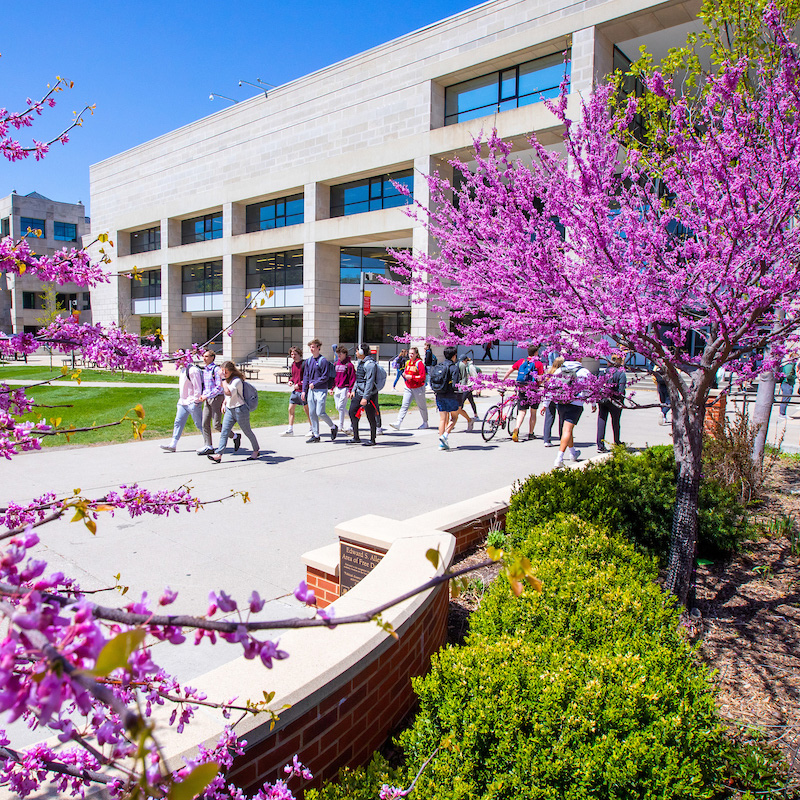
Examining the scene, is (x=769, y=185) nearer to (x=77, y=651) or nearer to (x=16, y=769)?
(x=77, y=651)

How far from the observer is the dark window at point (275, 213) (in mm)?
37656

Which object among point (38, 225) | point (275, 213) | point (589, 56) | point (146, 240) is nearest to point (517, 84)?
point (589, 56)

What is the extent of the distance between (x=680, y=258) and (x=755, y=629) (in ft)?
10.4

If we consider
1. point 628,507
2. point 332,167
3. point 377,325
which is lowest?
point 628,507

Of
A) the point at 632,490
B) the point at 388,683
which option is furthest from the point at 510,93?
the point at 388,683

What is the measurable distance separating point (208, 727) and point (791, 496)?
7.78 metres

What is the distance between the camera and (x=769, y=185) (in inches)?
158

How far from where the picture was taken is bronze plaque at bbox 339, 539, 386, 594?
4348 millimetres

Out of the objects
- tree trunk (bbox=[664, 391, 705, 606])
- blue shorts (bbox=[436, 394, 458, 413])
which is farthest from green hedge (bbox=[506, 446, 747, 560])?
blue shorts (bbox=[436, 394, 458, 413])

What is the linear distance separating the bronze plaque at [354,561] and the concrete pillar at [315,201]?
104 feet

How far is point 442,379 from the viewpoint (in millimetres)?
11406

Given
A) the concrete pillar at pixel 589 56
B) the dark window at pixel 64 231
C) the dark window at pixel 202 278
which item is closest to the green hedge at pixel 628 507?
the concrete pillar at pixel 589 56

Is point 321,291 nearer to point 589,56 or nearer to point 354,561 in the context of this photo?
point 589,56

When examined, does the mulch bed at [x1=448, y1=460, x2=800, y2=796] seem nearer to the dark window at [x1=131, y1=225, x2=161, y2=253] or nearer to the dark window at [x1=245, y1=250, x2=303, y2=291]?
the dark window at [x1=245, y1=250, x2=303, y2=291]
